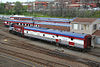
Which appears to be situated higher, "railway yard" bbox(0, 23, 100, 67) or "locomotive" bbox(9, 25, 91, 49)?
"locomotive" bbox(9, 25, 91, 49)

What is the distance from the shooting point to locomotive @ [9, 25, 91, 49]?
20325 mm

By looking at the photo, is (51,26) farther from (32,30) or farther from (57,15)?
(57,15)

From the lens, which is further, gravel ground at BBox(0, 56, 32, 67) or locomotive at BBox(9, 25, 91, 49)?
locomotive at BBox(9, 25, 91, 49)

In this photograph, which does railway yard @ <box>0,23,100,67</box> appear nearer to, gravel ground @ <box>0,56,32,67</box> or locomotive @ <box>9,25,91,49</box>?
gravel ground @ <box>0,56,32,67</box>

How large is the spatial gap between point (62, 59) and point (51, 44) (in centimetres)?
763

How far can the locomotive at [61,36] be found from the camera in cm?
2033

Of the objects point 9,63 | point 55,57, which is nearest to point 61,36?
point 55,57

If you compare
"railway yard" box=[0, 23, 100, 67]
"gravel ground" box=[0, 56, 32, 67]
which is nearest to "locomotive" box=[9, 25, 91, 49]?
"railway yard" box=[0, 23, 100, 67]

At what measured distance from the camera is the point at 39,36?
2675 cm

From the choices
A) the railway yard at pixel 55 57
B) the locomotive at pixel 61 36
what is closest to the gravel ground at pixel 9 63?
the railway yard at pixel 55 57

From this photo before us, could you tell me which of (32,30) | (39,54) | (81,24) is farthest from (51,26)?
(39,54)

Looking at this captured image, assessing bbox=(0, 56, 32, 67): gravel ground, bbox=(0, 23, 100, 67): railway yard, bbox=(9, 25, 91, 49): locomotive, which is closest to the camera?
bbox=(0, 56, 32, 67): gravel ground

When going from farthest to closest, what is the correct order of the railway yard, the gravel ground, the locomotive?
1. the locomotive
2. the railway yard
3. the gravel ground

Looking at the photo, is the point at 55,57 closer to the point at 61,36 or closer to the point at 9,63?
the point at 61,36
